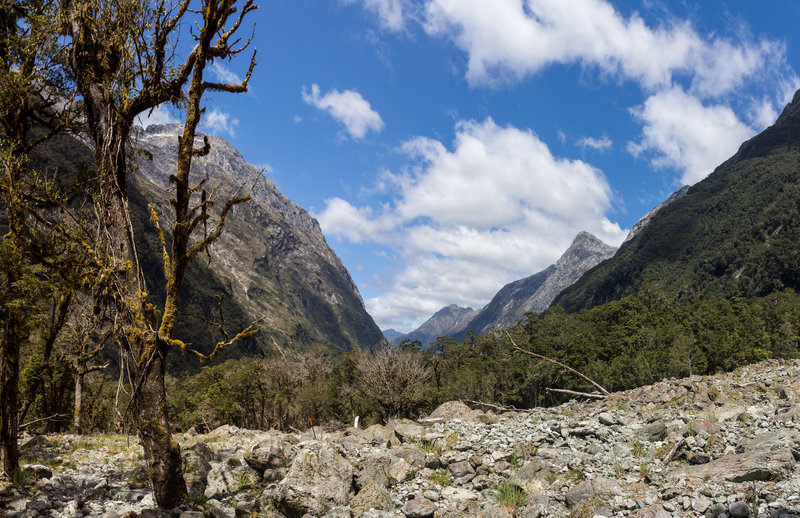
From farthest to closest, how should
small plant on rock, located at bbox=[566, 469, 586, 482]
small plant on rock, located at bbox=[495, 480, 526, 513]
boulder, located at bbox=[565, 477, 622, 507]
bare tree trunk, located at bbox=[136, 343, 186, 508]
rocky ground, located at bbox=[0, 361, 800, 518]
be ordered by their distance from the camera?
small plant on rock, located at bbox=[566, 469, 586, 482] < small plant on rock, located at bbox=[495, 480, 526, 513] < boulder, located at bbox=[565, 477, 622, 507] < bare tree trunk, located at bbox=[136, 343, 186, 508] < rocky ground, located at bbox=[0, 361, 800, 518]

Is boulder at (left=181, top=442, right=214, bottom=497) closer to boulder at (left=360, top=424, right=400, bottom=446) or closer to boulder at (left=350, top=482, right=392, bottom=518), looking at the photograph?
boulder at (left=350, top=482, right=392, bottom=518)

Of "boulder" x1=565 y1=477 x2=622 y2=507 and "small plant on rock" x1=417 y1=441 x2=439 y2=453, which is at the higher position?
"small plant on rock" x1=417 y1=441 x2=439 y2=453

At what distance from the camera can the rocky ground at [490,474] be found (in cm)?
688

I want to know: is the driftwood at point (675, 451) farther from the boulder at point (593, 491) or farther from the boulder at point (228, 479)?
the boulder at point (228, 479)

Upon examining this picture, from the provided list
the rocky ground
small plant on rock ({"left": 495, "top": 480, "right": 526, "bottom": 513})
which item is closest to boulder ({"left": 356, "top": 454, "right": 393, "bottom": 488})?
the rocky ground

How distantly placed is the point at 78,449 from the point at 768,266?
204767mm

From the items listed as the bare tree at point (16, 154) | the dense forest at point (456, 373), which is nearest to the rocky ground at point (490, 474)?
the bare tree at point (16, 154)

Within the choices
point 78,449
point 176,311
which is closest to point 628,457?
point 176,311

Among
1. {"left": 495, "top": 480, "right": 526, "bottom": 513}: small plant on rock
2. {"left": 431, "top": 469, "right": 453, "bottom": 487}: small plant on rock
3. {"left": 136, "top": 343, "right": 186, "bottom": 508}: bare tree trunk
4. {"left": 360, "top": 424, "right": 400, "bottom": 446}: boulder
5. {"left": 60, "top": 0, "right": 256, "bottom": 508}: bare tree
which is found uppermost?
{"left": 60, "top": 0, "right": 256, "bottom": 508}: bare tree

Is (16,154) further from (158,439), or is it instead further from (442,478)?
(442,478)

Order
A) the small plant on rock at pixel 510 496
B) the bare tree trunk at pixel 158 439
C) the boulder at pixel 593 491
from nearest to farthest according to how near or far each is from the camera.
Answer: the bare tree trunk at pixel 158 439, the boulder at pixel 593 491, the small plant on rock at pixel 510 496

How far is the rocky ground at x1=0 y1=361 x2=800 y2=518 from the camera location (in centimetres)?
688

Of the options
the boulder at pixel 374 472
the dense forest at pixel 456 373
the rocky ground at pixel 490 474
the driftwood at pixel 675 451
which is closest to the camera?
the rocky ground at pixel 490 474

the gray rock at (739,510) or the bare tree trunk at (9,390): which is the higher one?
the bare tree trunk at (9,390)
